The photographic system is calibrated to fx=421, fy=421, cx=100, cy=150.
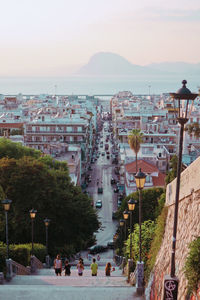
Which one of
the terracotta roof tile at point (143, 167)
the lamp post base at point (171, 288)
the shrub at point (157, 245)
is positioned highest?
the lamp post base at point (171, 288)

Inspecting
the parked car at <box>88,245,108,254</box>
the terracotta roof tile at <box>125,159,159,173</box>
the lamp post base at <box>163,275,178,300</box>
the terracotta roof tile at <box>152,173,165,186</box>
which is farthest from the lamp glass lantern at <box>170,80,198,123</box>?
the terracotta roof tile at <box>125,159,159,173</box>

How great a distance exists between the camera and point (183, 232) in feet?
29.0

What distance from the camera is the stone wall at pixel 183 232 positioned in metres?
8.02

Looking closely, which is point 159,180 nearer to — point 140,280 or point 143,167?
point 143,167

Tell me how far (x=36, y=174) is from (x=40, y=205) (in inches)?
80.1

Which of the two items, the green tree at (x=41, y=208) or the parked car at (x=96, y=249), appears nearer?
the green tree at (x=41, y=208)

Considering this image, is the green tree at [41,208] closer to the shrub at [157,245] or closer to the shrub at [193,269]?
the shrub at [157,245]

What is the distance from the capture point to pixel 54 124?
6247cm

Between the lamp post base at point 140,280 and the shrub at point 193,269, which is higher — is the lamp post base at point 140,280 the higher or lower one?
the lower one

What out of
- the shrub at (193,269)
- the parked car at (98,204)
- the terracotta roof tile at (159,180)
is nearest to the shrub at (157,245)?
the shrub at (193,269)

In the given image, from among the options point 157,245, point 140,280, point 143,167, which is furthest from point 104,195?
point 140,280

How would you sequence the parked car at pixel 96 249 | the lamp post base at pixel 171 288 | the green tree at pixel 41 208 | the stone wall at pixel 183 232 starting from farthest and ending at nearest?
the parked car at pixel 96 249, the green tree at pixel 41 208, the stone wall at pixel 183 232, the lamp post base at pixel 171 288

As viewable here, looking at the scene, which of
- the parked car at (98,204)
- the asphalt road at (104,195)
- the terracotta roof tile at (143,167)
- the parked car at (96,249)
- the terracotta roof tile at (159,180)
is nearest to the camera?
the parked car at (96,249)

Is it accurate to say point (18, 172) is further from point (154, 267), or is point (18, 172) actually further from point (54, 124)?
point (54, 124)
